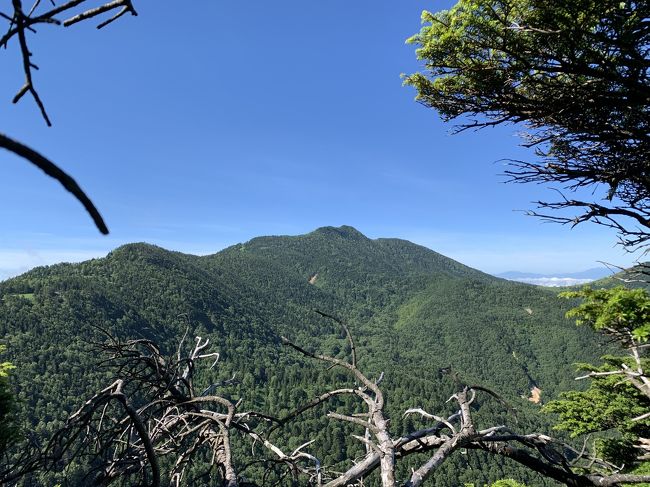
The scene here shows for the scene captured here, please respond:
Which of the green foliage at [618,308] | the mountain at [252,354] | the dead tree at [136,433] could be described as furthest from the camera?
the mountain at [252,354]

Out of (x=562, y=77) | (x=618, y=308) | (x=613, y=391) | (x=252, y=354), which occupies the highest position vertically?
(x=562, y=77)

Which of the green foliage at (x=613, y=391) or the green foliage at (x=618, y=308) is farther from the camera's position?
the green foliage at (x=613, y=391)

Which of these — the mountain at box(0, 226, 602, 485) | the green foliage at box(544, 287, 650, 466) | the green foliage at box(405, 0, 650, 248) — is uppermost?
the green foliage at box(405, 0, 650, 248)

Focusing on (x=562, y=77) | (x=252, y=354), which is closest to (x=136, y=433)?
(x=562, y=77)

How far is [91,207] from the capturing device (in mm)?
597

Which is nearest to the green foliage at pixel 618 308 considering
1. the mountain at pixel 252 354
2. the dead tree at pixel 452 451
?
the dead tree at pixel 452 451

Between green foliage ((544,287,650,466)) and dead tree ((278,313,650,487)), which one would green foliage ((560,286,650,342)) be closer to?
green foliage ((544,287,650,466))

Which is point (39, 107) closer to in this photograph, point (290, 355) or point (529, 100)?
point (529, 100)

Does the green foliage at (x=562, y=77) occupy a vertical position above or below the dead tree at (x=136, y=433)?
above

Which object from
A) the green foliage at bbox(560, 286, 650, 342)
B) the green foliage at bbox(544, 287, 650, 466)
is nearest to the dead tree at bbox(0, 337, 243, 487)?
the green foliage at bbox(560, 286, 650, 342)

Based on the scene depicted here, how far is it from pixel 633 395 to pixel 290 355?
184 metres

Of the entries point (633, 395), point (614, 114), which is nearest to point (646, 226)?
point (614, 114)

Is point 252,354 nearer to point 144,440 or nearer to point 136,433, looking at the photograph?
point 136,433

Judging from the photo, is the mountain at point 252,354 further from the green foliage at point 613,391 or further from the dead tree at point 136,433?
the dead tree at point 136,433
